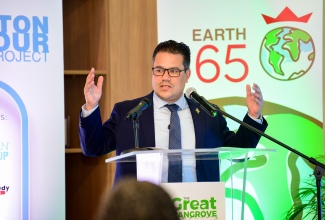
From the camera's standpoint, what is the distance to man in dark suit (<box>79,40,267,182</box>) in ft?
12.2

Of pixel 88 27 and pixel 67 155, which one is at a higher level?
pixel 88 27

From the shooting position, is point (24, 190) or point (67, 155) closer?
point (24, 190)

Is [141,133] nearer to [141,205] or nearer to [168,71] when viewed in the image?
[168,71]

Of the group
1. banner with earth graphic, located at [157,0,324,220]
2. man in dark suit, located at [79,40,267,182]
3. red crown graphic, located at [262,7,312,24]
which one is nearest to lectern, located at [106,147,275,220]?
man in dark suit, located at [79,40,267,182]

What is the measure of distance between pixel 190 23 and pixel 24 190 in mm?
1998

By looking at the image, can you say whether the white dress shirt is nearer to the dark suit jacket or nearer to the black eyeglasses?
the dark suit jacket

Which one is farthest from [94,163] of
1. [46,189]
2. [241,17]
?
[241,17]

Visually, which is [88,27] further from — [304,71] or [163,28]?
[304,71]

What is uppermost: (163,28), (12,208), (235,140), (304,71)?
(163,28)

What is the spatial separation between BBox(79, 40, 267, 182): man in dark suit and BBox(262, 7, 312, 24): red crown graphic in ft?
7.50

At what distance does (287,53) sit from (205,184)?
340 centimetres

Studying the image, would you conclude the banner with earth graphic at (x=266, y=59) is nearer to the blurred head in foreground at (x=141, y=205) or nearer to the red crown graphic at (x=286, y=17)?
the red crown graphic at (x=286, y=17)

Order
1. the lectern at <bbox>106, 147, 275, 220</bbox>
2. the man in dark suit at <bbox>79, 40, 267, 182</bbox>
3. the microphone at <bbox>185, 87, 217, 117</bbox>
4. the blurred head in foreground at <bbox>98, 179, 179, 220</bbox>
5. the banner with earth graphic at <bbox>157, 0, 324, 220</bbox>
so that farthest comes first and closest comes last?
1. the banner with earth graphic at <bbox>157, 0, 324, 220</bbox>
2. the man in dark suit at <bbox>79, 40, 267, 182</bbox>
3. the microphone at <bbox>185, 87, 217, 117</bbox>
4. the lectern at <bbox>106, 147, 275, 220</bbox>
5. the blurred head in foreground at <bbox>98, 179, 179, 220</bbox>

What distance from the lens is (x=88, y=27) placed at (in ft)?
20.8
